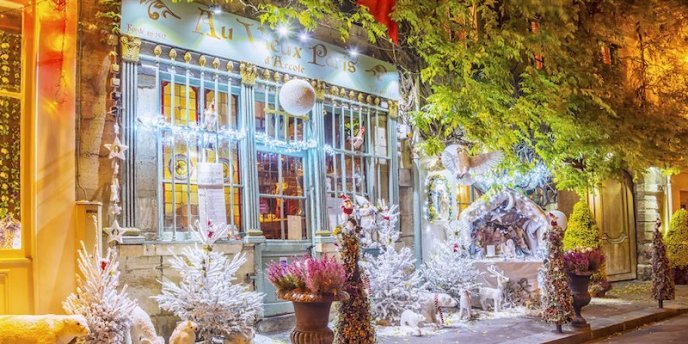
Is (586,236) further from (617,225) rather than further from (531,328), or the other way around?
(531,328)

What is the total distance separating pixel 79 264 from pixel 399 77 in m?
8.65

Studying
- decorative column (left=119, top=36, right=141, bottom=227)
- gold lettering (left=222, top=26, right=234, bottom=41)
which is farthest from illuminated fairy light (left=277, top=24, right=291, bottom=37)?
decorative column (left=119, top=36, right=141, bottom=227)

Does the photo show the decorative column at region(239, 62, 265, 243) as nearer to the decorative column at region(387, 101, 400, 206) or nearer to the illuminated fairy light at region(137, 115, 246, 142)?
the illuminated fairy light at region(137, 115, 246, 142)

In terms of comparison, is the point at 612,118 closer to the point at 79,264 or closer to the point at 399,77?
the point at 399,77

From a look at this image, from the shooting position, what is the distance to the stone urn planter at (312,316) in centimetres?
747

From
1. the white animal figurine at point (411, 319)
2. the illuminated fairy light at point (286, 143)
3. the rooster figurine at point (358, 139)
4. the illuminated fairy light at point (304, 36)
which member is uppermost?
the illuminated fairy light at point (304, 36)

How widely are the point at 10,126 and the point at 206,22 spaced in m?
3.65

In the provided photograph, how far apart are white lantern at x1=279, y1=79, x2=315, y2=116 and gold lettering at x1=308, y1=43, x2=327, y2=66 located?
145 cm

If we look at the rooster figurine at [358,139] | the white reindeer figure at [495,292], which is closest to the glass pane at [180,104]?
the rooster figurine at [358,139]

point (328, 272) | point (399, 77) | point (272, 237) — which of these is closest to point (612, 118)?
point (399, 77)

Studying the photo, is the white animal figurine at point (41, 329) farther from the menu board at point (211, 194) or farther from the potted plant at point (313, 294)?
the menu board at point (211, 194)

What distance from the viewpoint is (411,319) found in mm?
10703

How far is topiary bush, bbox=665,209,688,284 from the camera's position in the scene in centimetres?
1914

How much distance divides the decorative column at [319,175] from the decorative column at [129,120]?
380cm
